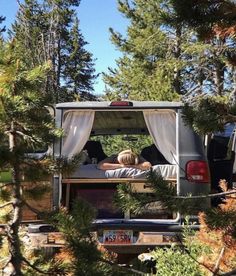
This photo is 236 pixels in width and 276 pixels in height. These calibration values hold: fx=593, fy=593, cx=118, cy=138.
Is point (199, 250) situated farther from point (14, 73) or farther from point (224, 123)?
point (14, 73)

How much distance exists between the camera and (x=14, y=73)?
375 cm

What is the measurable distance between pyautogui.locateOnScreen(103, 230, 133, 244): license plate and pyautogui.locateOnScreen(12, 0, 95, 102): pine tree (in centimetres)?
1864

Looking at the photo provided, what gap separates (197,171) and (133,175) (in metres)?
0.79

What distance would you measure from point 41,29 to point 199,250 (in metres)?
26.3

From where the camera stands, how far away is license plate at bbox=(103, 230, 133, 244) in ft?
20.6

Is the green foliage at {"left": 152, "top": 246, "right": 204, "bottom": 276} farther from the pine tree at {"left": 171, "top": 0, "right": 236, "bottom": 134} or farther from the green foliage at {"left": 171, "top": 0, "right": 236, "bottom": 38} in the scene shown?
the green foliage at {"left": 171, "top": 0, "right": 236, "bottom": 38}

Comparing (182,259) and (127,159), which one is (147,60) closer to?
(127,159)

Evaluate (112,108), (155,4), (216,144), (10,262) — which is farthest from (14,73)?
(155,4)

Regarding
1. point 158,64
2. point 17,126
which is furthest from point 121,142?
point 158,64

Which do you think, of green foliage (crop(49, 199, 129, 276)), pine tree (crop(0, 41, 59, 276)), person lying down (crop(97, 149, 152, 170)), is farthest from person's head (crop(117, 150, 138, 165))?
green foliage (crop(49, 199, 129, 276))

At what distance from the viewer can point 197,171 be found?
253 inches

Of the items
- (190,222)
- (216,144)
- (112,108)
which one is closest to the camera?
(190,222)

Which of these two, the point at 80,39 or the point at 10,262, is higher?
the point at 80,39

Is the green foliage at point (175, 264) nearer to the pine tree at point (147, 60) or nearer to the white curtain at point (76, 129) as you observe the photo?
the white curtain at point (76, 129)
